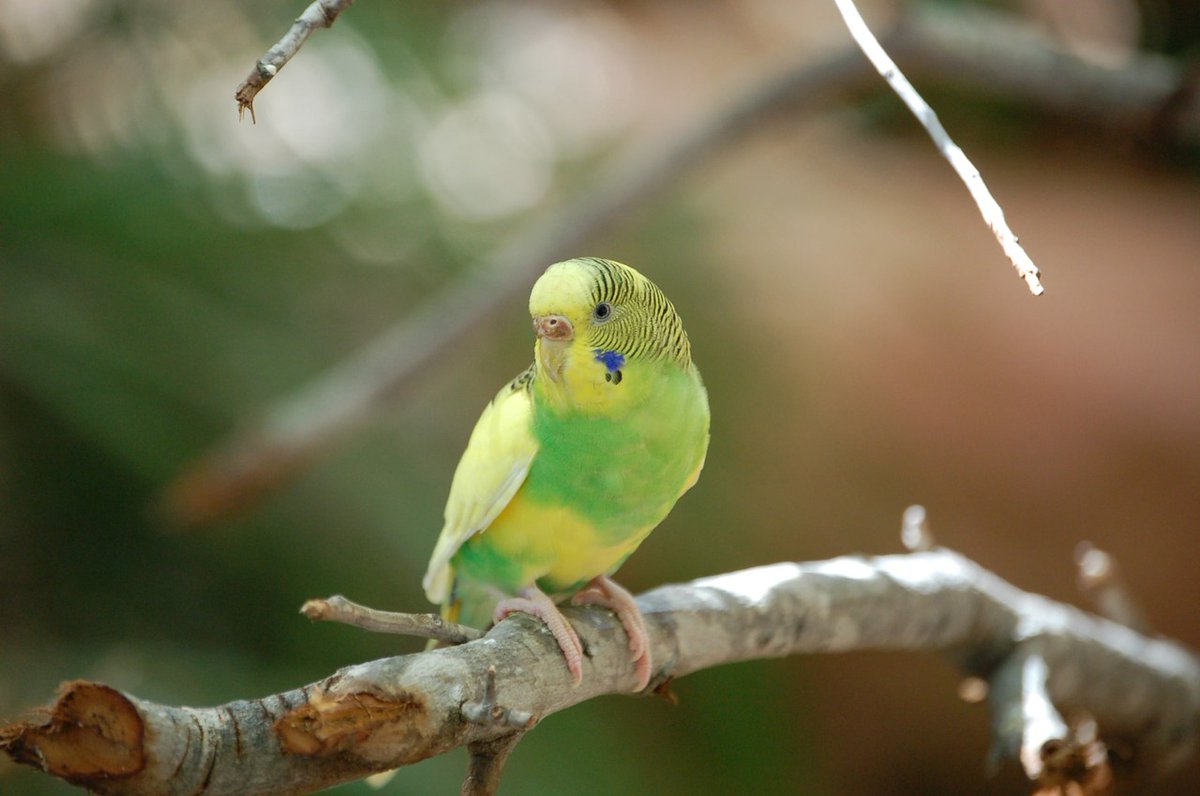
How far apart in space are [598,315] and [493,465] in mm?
366

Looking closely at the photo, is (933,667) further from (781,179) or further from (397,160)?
(397,160)

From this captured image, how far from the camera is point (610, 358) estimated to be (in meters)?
1.14

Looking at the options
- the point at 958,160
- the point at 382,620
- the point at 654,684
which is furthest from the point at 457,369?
the point at 958,160

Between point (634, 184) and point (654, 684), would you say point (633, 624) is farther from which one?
point (634, 184)

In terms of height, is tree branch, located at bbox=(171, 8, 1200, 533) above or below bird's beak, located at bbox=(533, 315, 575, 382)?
above

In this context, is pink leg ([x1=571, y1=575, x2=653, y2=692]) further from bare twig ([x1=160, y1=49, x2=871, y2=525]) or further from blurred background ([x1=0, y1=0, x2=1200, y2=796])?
bare twig ([x1=160, y1=49, x2=871, y2=525])

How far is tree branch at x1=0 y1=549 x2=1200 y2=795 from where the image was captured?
36.1 inches

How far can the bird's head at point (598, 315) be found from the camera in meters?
1.03

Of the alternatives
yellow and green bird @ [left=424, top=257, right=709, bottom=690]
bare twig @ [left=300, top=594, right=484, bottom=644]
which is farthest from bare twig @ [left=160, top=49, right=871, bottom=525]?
bare twig @ [left=300, top=594, right=484, bottom=644]

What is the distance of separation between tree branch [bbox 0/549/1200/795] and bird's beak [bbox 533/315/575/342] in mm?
365

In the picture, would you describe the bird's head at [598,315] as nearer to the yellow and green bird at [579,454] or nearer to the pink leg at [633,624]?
the yellow and green bird at [579,454]

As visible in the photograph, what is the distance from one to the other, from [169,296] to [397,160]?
0.83 m

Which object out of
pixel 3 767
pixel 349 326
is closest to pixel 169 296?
pixel 349 326

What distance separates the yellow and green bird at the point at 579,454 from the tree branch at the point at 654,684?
9 cm
